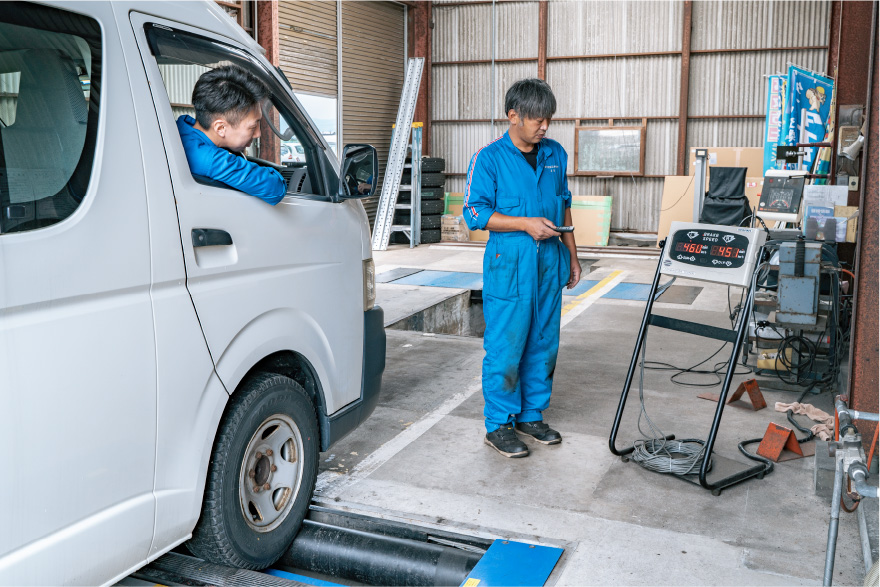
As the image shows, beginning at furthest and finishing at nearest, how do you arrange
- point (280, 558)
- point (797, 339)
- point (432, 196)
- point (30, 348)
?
point (432, 196), point (797, 339), point (280, 558), point (30, 348)

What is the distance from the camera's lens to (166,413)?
2.31 meters

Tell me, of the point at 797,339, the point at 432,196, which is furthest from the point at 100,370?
the point at 432,196

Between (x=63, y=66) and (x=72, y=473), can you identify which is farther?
(x=63, y=66)

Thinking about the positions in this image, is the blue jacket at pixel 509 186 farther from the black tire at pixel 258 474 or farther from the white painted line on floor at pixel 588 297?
the white painted line on floor at pixel 588 297

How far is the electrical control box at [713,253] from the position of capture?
11.8ft

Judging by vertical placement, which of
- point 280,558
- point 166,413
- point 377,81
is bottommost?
point 280,558

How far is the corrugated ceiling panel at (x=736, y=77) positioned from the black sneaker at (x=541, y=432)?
13.6 metres

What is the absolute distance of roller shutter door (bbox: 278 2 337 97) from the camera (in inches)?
545

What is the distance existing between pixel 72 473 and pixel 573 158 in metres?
16.1

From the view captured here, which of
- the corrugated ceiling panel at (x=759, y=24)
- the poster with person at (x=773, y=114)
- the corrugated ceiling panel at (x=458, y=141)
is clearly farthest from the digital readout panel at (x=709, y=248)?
the corrugated ceiling panel at (x=458, y=141)

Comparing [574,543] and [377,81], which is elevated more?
[377,81]

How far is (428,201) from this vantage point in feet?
52.9

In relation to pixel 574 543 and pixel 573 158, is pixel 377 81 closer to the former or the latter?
pixel 573 158

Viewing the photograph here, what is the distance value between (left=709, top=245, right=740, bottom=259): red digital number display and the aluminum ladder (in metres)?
11.6
